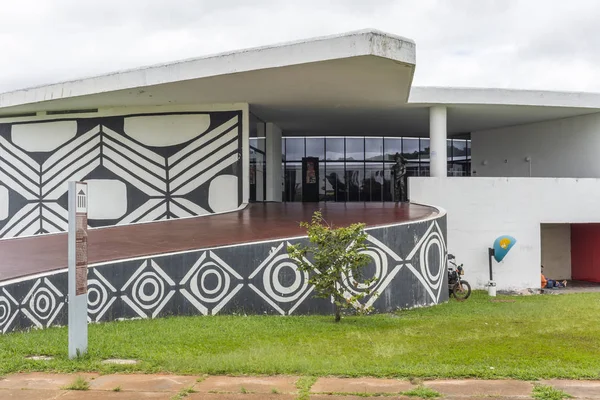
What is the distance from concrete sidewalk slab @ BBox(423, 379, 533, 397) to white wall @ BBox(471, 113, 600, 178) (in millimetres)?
15857

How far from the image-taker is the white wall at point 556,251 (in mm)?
19953

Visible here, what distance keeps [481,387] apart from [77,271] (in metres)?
4.05

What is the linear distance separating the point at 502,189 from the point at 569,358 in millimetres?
11129

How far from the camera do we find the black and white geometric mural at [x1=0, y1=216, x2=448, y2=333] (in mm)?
8117

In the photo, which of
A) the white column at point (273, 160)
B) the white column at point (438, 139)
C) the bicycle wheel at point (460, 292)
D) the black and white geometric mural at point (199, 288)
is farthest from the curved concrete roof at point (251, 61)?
the white column at point (273, 160)

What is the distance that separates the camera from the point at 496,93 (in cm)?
1781

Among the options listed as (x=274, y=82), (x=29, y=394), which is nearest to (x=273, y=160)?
(x=274, y=82)

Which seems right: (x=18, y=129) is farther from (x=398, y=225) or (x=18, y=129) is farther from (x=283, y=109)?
(x=398, y=225)

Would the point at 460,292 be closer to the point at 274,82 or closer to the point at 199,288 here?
the point at 274,82

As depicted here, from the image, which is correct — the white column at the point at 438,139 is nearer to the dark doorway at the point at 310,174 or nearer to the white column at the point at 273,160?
the white column at the point at 273,160

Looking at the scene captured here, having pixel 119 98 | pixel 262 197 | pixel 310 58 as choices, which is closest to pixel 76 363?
pixel 310 58

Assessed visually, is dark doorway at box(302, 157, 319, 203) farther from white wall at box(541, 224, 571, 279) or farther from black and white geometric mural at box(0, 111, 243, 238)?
black and white geometric mural at box(0, 111, 243, 238)

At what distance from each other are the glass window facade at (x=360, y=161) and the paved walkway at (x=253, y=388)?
22.2 metres

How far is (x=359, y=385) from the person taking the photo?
507cm
